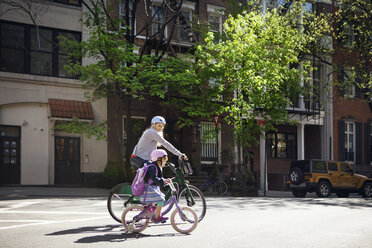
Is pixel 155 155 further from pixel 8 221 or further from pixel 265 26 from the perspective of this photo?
pixel 265 26

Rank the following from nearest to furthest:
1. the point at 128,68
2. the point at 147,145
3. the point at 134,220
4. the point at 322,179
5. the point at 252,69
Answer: the point at 134,220 → the point at 147,145 → the point at 128,68 → the point at 252,69 → the point at 322,179

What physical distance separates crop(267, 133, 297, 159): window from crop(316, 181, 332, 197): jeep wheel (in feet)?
35.1

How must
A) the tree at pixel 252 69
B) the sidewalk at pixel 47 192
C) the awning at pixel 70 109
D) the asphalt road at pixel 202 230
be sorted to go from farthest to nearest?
1. the awning at pixel 70 109
2. the tree at pixel 252 69
3. the sidewalk at pixel 47 192
4. the asphalt road at pixel 202 230

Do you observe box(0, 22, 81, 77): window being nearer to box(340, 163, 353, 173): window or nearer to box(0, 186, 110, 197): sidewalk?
box(0, 186, 110, 197): sidewalk

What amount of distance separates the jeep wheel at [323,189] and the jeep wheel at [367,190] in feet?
7.82

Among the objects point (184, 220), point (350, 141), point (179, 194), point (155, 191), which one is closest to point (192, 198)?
point (179, 194)

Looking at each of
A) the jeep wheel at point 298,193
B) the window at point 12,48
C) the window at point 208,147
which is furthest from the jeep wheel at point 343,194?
the window at point 12,48

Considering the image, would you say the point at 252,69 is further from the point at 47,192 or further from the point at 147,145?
the point at 147,145

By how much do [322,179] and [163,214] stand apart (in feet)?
50.1

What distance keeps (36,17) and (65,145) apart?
612 cm

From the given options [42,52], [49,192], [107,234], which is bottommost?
[49,192]

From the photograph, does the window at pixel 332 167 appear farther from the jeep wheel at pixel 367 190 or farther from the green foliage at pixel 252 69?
the green foliage at pixel 252 69

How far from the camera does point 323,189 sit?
21.5m

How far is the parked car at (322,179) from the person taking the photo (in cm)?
2138
